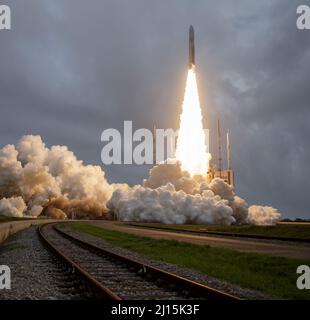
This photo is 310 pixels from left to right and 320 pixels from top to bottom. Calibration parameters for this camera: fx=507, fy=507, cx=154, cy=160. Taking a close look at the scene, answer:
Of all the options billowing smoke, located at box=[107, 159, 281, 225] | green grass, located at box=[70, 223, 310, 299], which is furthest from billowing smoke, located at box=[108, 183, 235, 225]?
green grass, located at box=[70, 223, 310, 299]

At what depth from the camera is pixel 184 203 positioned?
9112 centimetres

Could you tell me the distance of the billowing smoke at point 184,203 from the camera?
3477 inches

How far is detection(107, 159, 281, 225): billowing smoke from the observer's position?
88.3 meters

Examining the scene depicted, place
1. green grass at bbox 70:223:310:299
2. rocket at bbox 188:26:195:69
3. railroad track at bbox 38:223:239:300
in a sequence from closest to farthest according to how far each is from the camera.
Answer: railroad track at bbox 38:223:239:300 → green grass at bbox 70:223:310:299 → rocket at bbox 188:26:195:69

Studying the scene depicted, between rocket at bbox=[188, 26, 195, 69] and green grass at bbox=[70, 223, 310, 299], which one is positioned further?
rocket at bbox=[188, 26, 195, 69]

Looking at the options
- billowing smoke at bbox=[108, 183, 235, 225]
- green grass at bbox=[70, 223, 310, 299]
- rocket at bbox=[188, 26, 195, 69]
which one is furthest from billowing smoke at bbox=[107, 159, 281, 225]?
green grass at bbox=[70, 223, 310, 299]

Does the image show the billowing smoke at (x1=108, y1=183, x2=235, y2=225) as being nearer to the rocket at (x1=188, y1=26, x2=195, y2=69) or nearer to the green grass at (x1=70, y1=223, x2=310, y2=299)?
the rocket at (x1=188, y1=26, x2=195, y2=69)

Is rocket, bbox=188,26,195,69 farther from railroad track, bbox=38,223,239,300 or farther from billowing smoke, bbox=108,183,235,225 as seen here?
railroad track, bbox=38,223,239,300

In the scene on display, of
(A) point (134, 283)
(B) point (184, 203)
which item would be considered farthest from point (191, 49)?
(A) point (134, 283)

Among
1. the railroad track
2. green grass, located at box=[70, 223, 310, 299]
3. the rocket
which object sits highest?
the rocket

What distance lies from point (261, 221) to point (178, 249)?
73755mm

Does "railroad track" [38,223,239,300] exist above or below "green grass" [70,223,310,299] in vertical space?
above

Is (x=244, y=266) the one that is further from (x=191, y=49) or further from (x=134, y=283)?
(x=191, y=49)

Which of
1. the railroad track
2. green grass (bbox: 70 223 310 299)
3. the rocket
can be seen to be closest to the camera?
the railroad track
